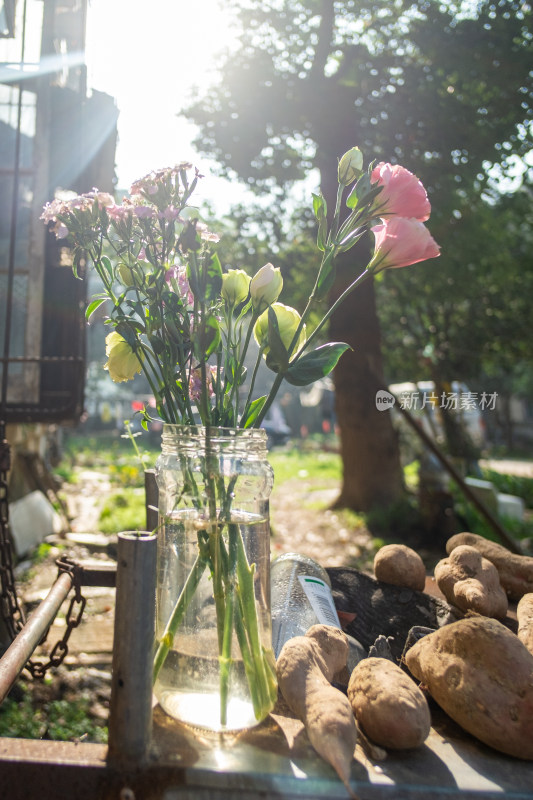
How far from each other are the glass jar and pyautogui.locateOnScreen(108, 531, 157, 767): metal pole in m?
0.14

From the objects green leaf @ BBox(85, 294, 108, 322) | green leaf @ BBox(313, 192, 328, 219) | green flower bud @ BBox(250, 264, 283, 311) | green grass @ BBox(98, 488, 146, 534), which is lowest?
green grass @ BBox(98, 488, 146, 534)

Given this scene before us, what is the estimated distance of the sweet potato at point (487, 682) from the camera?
33.2 inches

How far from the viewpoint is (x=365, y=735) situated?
880mm

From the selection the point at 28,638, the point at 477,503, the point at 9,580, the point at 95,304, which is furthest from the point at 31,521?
the point at 95,304

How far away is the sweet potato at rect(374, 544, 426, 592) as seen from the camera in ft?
4.85

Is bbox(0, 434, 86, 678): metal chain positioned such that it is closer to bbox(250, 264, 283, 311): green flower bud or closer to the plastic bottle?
the plastic bottle

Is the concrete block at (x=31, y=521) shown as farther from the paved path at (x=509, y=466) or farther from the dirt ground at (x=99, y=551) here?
the paved path at (x=509, y=466)

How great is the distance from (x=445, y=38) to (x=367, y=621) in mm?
5563

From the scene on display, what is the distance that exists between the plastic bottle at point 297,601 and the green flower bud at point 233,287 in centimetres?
63

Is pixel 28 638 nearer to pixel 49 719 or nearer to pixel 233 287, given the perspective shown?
pixel 233 287

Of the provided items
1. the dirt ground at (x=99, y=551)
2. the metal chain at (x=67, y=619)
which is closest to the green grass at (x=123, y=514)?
the dirt ground at (x=99, y=551)

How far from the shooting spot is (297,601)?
4.16 ft

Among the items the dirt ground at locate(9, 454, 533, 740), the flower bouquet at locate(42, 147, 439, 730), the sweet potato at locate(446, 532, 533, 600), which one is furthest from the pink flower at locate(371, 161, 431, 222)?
the dirt ground at locate(9, 454, 533, 740)

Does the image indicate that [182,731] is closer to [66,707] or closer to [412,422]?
[66,707]
